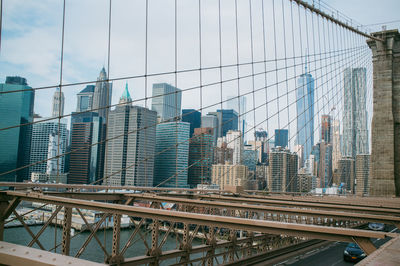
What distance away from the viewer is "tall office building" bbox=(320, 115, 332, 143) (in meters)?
31.6

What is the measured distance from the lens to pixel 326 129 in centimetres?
3697

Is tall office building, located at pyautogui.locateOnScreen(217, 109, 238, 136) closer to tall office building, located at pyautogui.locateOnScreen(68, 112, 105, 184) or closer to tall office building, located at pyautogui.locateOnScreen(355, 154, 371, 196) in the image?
tall office building, located at pyautogui.locateOnScreen(68, 112, 105, 184)

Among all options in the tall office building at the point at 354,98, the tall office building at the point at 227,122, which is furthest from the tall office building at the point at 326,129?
the tall office building at the point at 227,122

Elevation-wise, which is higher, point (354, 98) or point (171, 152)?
point (354, 98)

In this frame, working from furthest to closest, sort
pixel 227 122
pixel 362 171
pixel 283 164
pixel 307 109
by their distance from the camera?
pixel 362 171
pixel 283 164
pixel 307 109
pixel 227 122

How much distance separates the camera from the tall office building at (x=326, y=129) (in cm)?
3160

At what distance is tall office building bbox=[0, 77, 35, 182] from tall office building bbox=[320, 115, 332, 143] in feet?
76.7

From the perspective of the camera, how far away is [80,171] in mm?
30031

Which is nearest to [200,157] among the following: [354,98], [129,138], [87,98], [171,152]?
[171,152]

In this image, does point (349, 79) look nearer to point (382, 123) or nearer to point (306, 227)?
point (382, 123)

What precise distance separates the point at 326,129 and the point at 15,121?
3005cm

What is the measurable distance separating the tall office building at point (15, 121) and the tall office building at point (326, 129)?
921 inches

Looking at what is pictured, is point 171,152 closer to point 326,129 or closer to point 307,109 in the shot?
point 307,109

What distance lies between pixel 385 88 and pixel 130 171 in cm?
2342
